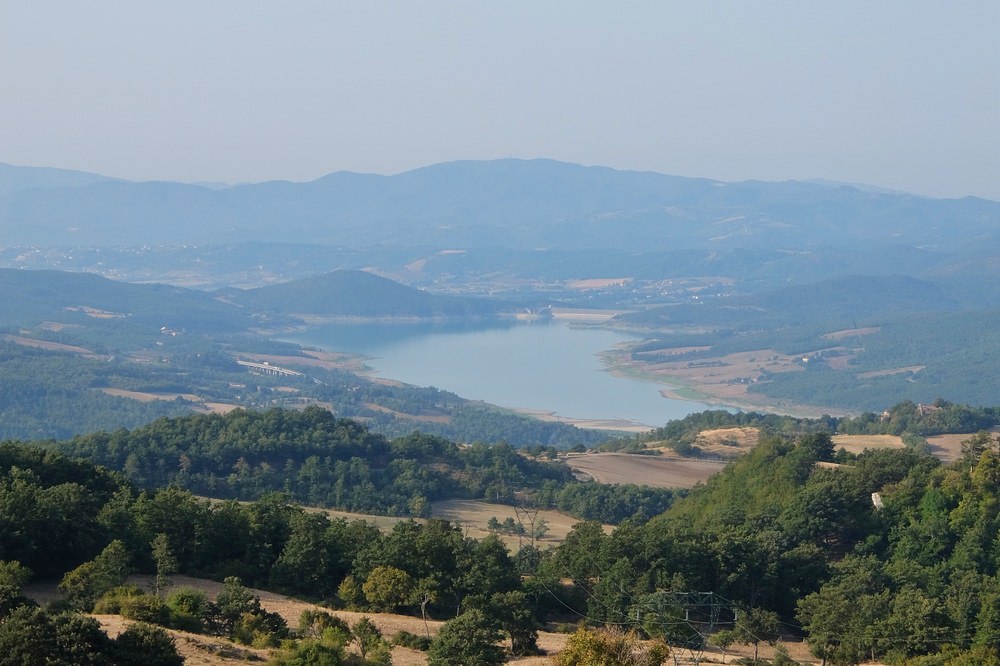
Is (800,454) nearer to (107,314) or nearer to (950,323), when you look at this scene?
(950,323)

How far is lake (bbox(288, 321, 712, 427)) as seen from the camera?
336 feet

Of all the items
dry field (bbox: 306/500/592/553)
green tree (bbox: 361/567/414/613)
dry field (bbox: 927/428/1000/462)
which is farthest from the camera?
dry field (bbox: 927/428/1000/462)

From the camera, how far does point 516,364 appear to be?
130m

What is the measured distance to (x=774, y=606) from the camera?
2878cm

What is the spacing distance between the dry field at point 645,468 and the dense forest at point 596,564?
15675 mm

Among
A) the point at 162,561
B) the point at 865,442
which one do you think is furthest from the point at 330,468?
the point at 162,561

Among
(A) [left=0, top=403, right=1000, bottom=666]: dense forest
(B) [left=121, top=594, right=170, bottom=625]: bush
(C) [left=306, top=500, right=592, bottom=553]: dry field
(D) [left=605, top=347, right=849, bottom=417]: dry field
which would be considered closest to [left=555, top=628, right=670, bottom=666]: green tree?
(A) [left=0, top=403, right=1000, bottom=666]: dense forest

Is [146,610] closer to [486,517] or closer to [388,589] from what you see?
[388,589]

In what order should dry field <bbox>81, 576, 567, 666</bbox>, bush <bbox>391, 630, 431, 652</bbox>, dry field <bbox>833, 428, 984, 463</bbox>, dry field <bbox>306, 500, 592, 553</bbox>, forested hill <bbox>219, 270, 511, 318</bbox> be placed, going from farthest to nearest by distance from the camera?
forested hill <bbox>219, 270, 511, 318</bbox>, dry field <bbox>833, 428, 984, 463</bbox>, dry field <bbox>306, 500, 592, 553</bbox>, bush <bbox>391, 630, 431, 652</bbox>, dry field <bbox>81, 576, 567, 666</bbox>

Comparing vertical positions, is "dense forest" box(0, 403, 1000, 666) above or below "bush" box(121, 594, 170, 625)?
below

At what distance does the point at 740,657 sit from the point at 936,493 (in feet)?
34.7

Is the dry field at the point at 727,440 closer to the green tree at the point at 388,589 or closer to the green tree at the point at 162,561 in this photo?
the green tree at the point at 388,589

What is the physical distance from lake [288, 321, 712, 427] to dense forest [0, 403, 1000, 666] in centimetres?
5806

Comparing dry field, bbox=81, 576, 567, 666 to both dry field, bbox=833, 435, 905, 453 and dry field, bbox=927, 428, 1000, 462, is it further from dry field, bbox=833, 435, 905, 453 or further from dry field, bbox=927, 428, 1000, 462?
dry field, bbox=833, 435, 905, 453
